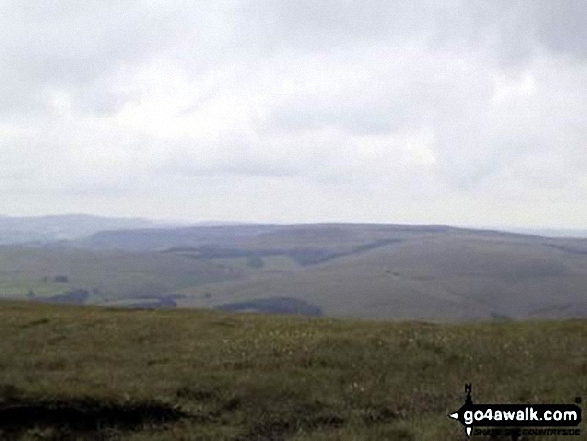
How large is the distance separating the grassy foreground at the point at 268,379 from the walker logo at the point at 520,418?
1.76 ft

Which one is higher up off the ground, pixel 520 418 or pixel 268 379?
pixel 520 418

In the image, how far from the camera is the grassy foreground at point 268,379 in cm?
1738

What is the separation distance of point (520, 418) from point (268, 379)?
8.42 m

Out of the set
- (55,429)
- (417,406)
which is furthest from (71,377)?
(417,406)

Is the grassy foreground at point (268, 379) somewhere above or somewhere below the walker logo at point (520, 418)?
below

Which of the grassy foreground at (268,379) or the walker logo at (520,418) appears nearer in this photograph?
the walker logo at (520,418)

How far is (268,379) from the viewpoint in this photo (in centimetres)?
2159

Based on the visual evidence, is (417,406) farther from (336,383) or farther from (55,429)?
(55,429)

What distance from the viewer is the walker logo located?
1506 cm

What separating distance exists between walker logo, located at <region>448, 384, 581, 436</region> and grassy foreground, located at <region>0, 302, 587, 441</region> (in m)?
0.54

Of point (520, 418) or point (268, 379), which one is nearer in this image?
point (520, 418)

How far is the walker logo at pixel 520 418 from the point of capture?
15.1 metres

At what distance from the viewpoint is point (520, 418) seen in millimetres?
15641

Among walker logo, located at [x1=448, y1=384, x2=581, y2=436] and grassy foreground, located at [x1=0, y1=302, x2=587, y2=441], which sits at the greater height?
walker logo, located at [x1=448, y1=384, x2=581, y2=436]
